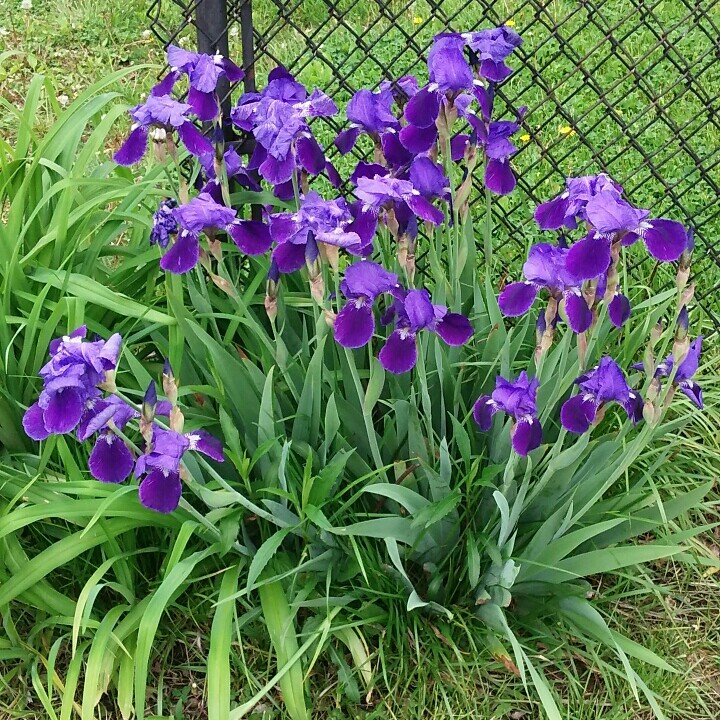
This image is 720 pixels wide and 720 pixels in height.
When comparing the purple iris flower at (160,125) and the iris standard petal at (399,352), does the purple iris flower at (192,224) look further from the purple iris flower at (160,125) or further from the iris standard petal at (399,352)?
the iris standard petal at (399,352)

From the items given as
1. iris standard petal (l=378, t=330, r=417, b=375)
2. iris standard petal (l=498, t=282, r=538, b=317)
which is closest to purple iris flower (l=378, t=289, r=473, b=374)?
iris standard petal (l=378, t=330, r=417, b=375)

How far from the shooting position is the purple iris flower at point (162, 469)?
4.99ft

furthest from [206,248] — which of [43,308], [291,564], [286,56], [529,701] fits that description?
[286,56]

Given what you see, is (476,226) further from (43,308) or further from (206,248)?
(43,308)

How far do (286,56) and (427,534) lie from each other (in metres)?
3.16

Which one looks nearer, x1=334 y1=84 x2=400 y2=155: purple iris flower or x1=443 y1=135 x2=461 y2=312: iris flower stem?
x1=334 y1=84 x2=400 y2=155: purple iris flower

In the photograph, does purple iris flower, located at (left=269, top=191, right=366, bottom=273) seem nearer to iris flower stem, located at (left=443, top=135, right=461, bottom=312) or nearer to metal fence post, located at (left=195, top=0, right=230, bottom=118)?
iris flower stem, located at (left=443, top=135, right=461, bottom=312)

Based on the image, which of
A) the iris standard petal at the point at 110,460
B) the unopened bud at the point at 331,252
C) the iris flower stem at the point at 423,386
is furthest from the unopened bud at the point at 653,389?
the iris standard petal at the point at 110,460

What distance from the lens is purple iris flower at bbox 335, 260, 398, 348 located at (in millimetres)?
1595

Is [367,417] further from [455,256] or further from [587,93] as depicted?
[587,93]

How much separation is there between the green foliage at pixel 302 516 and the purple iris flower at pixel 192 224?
0.63ft

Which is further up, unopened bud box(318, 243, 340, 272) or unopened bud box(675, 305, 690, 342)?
unopened bud box(675, 305, 690, 342)

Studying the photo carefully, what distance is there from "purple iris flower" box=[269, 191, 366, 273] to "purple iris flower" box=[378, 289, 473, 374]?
142 mm

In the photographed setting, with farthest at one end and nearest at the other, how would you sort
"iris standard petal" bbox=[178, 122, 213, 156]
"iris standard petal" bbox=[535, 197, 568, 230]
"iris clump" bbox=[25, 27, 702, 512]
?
"iris standard petal" bbox=[178, 122, 213, 156] < "iris standard petal" bbox=[535, 197, 568, 230] < "iris clump" bbox=[25, 27, 702, 512]
